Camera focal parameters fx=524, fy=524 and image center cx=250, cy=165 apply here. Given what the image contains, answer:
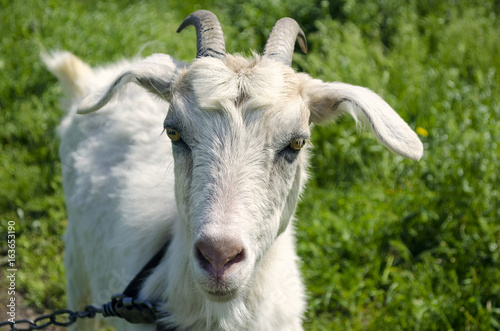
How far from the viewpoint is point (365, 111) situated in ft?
8.49

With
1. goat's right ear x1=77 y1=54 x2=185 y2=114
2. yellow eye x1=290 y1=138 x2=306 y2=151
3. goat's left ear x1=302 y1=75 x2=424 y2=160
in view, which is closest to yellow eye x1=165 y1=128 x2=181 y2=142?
goat's right ear x1=77 y1=54 x2=185 y2=114

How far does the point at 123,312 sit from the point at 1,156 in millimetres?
3612

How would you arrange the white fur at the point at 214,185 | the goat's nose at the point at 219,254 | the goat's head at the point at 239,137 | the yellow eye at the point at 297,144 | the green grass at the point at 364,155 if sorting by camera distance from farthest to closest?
the green grass at the point at 364,155, the yellow eye at the point at 297,144, the white fur at the point at 214,185, the goat's head at the point at 239,137, the goat's nose at the point at 219,254

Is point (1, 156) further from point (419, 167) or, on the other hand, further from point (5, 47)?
point (419, 167)

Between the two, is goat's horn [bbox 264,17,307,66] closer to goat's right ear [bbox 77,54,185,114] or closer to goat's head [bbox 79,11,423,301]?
goat's head [bbox 79,11,423,301]

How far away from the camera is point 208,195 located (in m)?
2.37

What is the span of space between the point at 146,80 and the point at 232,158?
2.63 feet

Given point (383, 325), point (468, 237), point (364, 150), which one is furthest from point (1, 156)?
point (468, 237)

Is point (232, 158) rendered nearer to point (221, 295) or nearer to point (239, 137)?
point (239, 137)

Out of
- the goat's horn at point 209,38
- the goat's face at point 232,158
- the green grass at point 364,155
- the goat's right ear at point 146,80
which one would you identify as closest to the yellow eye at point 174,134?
the goat's face at point 232,158

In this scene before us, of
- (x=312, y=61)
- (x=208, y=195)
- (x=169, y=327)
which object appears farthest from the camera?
(x=312, y=61)

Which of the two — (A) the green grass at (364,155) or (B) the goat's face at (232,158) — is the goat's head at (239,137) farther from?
(A) the green grass at (364,155)

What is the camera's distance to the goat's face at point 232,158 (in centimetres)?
229

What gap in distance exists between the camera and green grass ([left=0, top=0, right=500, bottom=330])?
429 centimetres
